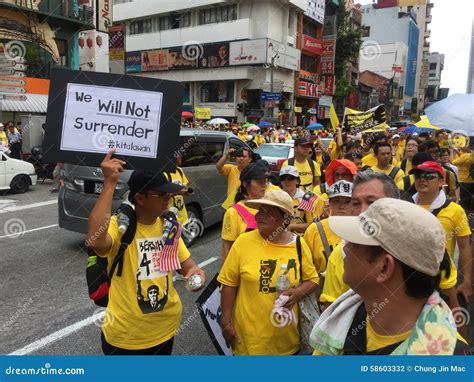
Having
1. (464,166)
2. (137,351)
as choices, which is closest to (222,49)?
(464,166)

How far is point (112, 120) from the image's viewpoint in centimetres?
214

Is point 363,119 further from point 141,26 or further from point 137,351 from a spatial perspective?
point 141,26

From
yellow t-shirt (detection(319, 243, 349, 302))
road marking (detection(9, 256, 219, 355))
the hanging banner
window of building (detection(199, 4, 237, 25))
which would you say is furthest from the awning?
yellow t-shirt (detection(319, 243, 349, 302))

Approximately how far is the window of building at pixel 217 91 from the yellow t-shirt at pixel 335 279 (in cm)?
3172

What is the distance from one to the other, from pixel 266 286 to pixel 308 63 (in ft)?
129

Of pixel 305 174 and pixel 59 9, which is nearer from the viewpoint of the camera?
pixel 305 174

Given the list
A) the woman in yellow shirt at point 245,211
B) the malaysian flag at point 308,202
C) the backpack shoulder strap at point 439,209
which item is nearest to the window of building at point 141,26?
the malaysian flag at point 308,202

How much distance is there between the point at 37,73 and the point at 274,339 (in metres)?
22.9

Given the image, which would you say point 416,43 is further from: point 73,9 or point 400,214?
point 400,214

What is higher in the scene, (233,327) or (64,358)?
(64,358)

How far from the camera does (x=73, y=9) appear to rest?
2194 cm

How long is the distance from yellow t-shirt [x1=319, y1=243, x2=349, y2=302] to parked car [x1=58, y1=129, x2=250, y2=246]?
3.78 m

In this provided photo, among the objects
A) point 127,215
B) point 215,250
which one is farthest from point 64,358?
point 215,250

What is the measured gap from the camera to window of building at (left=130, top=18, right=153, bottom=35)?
35.6 metres
